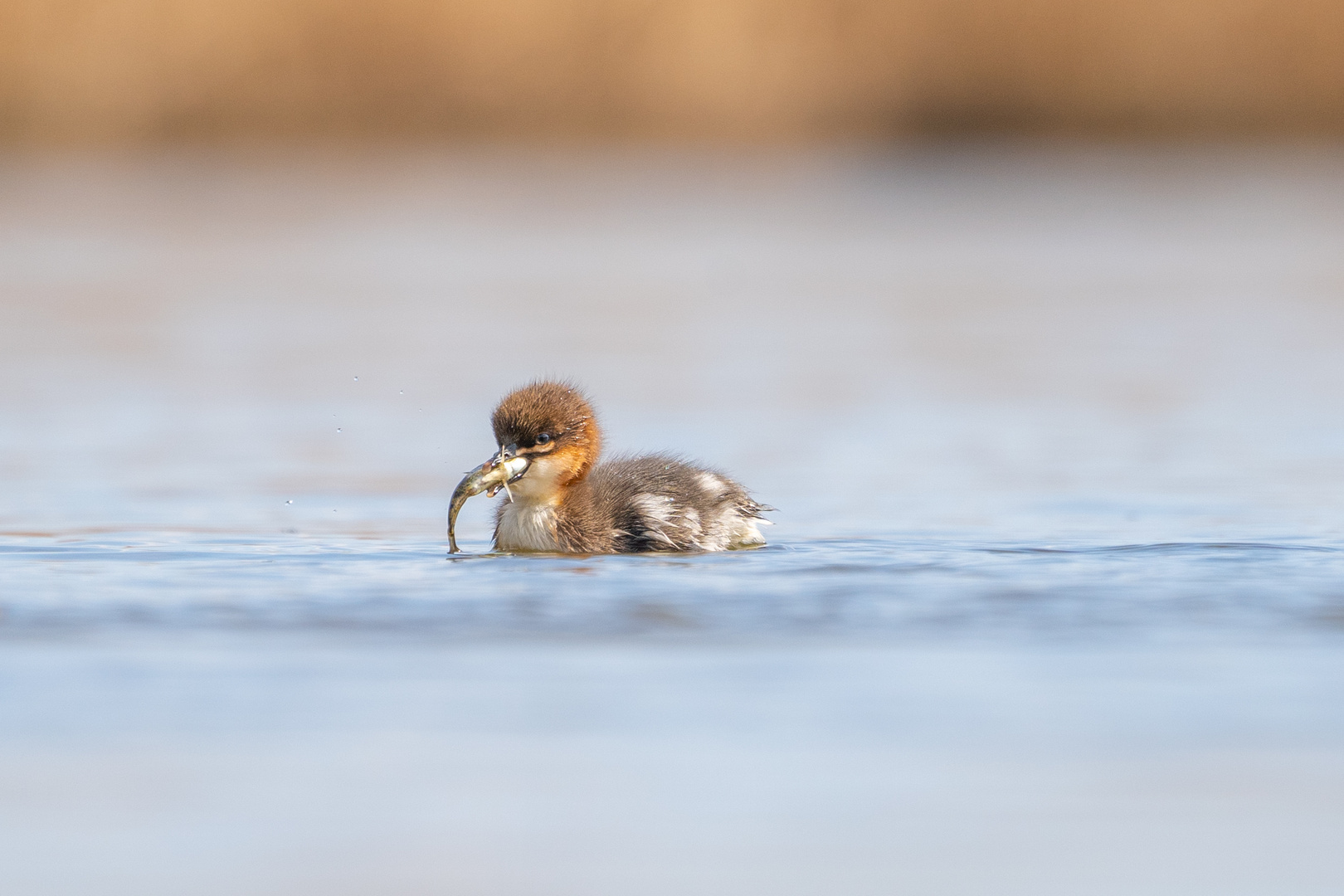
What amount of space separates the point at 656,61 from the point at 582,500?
1880cm

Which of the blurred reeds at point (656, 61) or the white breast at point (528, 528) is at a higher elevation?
the blurred reeds at point (656, 61)

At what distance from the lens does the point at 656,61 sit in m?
25.8

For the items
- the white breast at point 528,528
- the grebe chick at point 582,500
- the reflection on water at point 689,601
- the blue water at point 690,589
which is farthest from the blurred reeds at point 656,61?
the blue water at point 690,589

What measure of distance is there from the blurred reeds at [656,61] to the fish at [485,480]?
17.6 meters

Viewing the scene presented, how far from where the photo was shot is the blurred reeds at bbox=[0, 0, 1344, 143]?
25188 mm

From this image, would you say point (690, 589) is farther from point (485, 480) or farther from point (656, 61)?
point (656, 61)

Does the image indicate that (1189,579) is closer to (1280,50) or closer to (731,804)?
(731,804)

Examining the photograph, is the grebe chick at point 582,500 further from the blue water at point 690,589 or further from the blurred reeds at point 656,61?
the blurred reeds at point 656,61

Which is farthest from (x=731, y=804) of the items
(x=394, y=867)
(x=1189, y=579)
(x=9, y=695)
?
(x=1189, y=579)

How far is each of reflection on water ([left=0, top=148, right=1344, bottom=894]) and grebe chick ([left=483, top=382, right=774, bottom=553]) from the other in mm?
213

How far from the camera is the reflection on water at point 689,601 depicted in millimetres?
4168

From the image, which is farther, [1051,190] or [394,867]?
[1051,190]

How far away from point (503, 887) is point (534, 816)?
14.2 inches

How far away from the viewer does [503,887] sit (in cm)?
390
